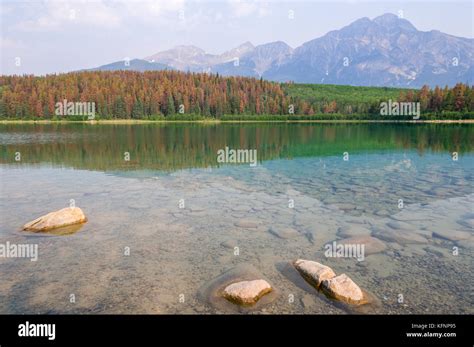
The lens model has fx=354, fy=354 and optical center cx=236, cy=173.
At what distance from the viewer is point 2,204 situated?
22.2 m

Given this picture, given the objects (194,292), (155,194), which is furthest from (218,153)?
(194,292)

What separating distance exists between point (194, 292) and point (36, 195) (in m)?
18.4

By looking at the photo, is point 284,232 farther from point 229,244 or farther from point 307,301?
point 307,301

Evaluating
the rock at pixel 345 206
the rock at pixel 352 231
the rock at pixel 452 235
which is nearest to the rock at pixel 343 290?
the rock at pixel 352 231

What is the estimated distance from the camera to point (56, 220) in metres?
17.7

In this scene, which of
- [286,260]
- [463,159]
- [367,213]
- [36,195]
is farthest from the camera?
[463,159]

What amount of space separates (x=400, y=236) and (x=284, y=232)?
5.36 meters

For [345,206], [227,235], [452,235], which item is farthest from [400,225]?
[227,235]

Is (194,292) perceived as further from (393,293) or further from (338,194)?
(338,194)

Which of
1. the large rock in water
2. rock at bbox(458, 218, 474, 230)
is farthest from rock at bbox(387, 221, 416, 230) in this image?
the large rock in water

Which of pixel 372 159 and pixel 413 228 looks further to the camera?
pixel 372 159

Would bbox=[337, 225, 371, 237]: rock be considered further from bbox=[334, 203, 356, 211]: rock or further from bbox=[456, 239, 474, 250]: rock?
bbox=[456, 239, 474, 250]: rock

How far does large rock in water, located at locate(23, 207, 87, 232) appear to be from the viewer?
56.6ft

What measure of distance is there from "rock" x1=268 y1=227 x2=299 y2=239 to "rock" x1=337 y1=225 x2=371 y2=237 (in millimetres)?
2170
